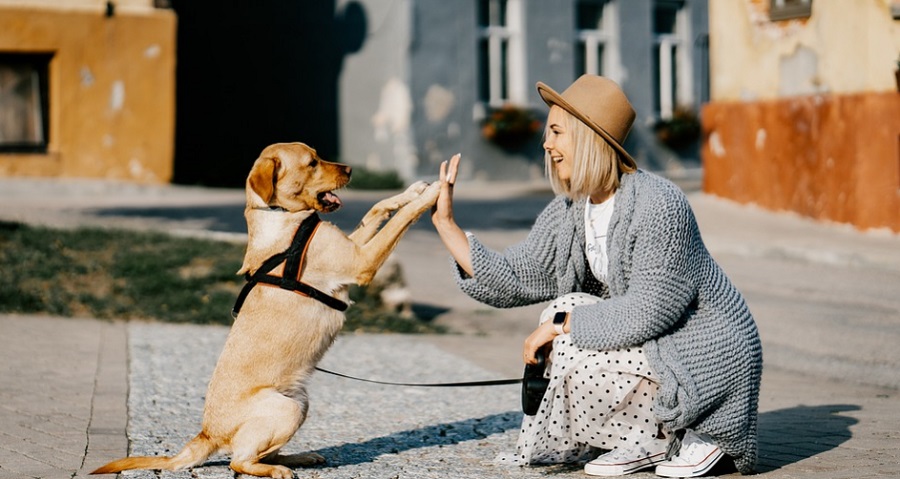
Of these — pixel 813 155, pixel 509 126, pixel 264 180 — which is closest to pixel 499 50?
pixel 509 126

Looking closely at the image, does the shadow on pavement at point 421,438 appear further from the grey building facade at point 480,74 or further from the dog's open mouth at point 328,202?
the grey building facade at point 480,74

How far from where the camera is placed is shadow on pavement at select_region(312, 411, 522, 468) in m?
5.29

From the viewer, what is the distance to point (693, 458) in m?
4.80

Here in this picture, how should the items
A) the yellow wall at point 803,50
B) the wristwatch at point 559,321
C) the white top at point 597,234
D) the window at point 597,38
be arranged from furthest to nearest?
the window at point 597,38, the yellow wall at point 803,50, the white top at point 597,234, the wristwatch at point 559,321

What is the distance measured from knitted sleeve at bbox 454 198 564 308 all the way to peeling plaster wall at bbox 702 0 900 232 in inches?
320

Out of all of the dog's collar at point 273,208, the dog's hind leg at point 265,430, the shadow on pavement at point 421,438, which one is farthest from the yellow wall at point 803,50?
the dog's hind leg at point 265,430

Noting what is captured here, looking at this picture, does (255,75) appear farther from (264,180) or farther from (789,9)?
(264,180)

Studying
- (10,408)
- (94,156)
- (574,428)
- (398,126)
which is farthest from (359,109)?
(574,428)

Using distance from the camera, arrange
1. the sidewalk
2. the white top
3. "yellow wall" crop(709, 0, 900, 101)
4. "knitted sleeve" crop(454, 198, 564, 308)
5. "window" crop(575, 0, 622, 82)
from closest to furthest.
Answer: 1. the white top
2. "knitted sleeve" crop(454, 198, 564, 308)
3. the sidewalk
4. "yellow wall" crop(709, 0, 900, 101)
5. "window" crop(575, 0, 622, 82)

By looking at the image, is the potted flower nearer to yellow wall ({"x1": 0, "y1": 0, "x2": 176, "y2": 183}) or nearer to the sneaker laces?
yellow wall ({"x1": 0, "y1": 0, "x2": 176, "y2": 183})

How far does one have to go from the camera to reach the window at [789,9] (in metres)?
13.6

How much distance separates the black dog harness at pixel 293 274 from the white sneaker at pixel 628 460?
125cm

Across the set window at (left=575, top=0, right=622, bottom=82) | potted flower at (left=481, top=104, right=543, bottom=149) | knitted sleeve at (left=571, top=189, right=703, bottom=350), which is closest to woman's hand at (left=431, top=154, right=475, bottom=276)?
knitted sleeve at (left=571, top=189, right=703, bottom=350)

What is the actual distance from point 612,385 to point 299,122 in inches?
763
